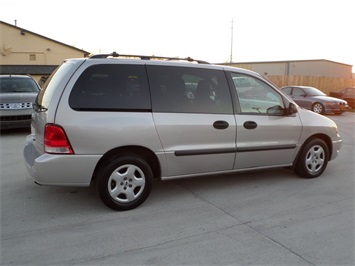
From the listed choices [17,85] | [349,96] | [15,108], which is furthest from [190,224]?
[349,96]

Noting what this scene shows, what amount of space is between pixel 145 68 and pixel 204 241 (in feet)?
6.98

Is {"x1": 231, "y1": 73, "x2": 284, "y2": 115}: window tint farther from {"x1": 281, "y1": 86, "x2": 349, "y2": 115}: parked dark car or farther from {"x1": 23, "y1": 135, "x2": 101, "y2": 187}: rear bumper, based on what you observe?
{"x1": 281, "y1": 86, "x2": 349, "y2": 115}: parked dark car

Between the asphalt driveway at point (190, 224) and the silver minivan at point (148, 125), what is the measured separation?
37 centimetres

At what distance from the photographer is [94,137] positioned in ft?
11.5

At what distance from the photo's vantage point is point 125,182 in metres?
3.78

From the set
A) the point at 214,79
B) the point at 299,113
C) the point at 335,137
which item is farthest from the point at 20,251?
the point at 335,137

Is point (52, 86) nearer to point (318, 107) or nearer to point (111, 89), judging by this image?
point (111, 89)

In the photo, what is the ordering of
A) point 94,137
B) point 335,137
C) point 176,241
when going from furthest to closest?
point 335,137, point 94,137, point 176,241

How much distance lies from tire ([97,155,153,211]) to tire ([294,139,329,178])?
8.39ft

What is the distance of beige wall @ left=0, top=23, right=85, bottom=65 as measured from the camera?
2867 cm

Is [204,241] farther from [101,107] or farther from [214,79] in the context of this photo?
[214,79]

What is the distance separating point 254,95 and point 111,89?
7.06 feet

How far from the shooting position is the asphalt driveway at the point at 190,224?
2891 mm

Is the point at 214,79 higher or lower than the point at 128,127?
higher
